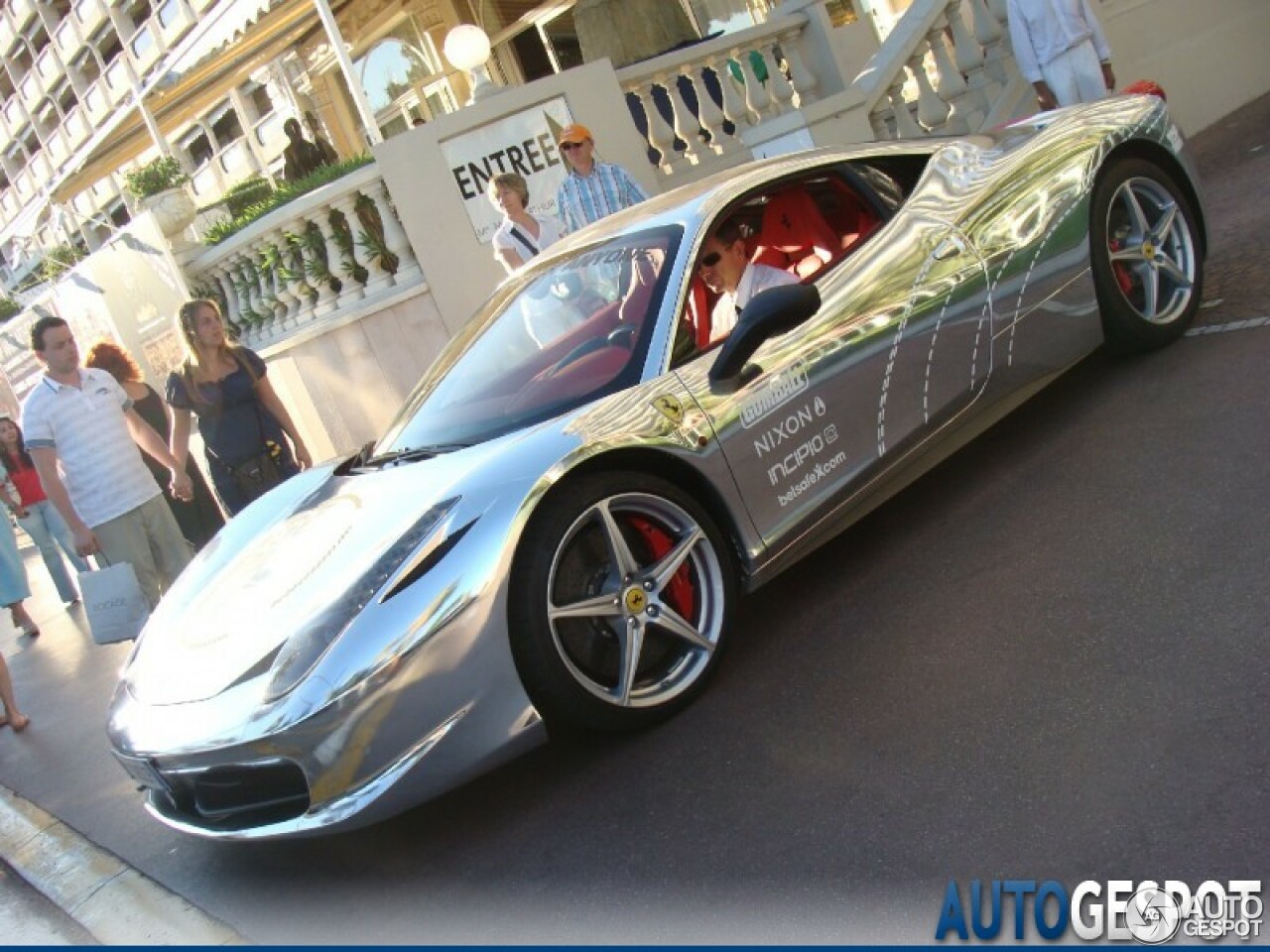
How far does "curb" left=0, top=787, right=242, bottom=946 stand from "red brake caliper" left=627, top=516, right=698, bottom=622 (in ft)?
4.69

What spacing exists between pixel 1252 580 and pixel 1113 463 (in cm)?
116

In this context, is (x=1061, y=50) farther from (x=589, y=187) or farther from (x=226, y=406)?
(x=226, y=406)

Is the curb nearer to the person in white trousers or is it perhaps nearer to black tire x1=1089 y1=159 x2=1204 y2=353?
black tire x1=1089 y1=159 x2=1204 y2=353

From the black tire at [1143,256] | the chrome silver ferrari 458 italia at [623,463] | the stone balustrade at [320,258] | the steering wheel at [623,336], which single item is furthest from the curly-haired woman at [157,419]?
the black tire at [1143,256]

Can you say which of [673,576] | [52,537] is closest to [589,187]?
[673,576]

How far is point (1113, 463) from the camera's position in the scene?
4.39m

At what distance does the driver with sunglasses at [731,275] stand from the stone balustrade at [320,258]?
5241mm

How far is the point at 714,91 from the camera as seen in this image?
10.6m

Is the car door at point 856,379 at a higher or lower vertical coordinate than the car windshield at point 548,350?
lower

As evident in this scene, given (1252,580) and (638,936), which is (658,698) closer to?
(638,936)

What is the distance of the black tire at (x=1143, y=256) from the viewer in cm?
499

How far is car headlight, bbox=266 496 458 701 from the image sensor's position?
10.3 feet

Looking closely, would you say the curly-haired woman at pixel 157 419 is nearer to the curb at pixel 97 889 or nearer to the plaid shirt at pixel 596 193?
the curb at pixel 97 889

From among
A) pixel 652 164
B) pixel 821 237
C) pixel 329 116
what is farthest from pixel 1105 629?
pixel 329 116
